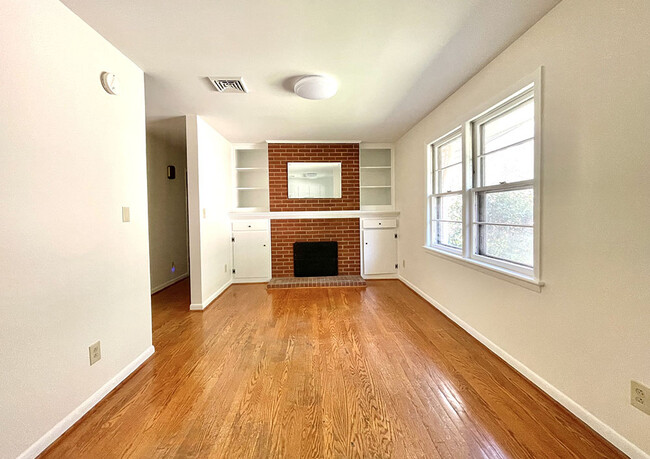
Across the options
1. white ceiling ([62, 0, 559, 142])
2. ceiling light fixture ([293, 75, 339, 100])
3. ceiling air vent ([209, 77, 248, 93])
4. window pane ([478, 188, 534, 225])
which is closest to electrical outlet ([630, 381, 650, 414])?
window pane ([478, 188, 534, 225])

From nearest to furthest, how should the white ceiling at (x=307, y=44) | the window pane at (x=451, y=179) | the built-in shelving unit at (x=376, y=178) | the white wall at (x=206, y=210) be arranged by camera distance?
the white ceiling at (x=307, y=44), the window pane at (x=451, y=179), the white wall at (x=206, y=210), the built-in shelving unit at (x=376, y=178)

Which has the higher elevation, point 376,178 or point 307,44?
point 307,44

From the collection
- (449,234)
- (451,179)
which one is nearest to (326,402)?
(449,234)

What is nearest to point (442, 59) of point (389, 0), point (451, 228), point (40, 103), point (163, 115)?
point (389, 0)

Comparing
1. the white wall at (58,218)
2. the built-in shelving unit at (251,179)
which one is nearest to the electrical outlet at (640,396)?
the white wall at (58,218)

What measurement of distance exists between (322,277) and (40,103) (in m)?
3.64

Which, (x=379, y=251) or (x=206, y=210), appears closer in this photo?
(x=206, y=210)

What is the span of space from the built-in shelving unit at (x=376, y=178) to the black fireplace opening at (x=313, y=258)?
959mm

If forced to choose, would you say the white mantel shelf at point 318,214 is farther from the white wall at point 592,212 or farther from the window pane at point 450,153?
the white wall at point 592,212

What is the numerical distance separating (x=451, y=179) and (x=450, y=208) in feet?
1.06

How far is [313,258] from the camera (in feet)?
14.5

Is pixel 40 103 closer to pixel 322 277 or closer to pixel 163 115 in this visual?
pixel 163 115

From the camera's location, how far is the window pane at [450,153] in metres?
2.71

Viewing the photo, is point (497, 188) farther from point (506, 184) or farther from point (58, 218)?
point (58, 218)
